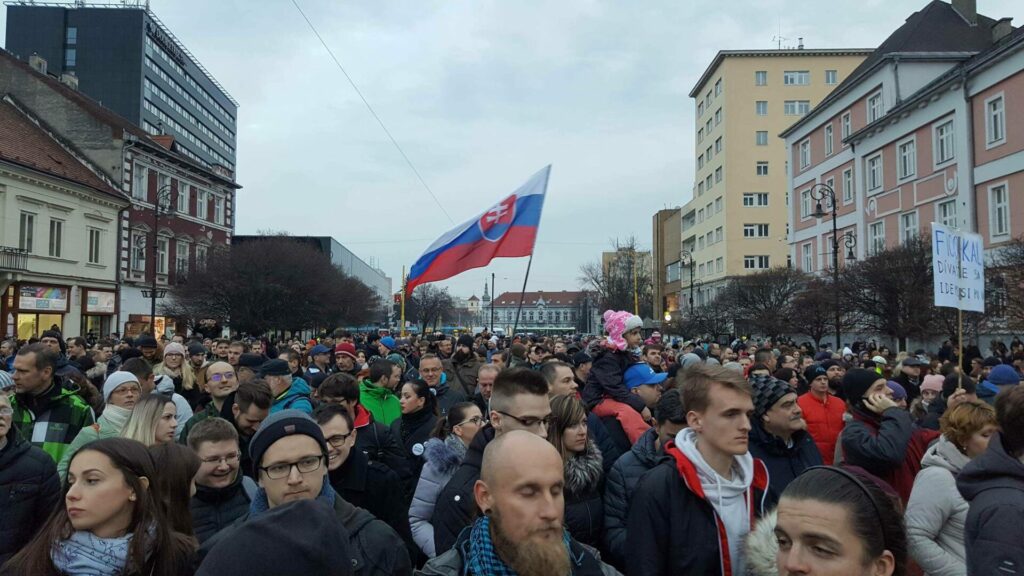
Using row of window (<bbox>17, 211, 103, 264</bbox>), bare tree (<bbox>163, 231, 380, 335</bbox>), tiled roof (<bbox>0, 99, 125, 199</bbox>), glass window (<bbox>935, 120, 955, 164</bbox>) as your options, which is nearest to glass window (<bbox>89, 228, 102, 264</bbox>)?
row of window (<bbox>17, 211, 103, 264</bbox>)

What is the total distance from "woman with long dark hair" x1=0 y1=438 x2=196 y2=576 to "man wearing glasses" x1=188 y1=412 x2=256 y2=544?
2.91ft

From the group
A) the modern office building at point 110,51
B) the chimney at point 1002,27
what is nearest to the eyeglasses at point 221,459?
the chimney at point 1002,27

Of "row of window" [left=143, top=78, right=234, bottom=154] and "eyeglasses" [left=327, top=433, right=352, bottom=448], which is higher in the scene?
"row of window" [left=143, top=78, right=234, bottom=154]

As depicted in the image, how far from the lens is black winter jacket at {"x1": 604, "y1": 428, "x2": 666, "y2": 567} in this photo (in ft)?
12.8

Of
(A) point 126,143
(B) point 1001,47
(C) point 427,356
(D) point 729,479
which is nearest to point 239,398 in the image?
(C) point 427,356

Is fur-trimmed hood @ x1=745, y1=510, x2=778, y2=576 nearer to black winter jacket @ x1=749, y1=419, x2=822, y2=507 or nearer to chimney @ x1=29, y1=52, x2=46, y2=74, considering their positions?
black winter jacket @ x1=749, y1=419, x2=822, y2=507

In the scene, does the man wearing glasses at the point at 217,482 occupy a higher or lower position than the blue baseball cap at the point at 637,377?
lower

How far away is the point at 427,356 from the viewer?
27.5 ft

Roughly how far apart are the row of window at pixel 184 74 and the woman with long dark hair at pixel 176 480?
93.2 m

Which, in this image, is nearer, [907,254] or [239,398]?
[239,398]

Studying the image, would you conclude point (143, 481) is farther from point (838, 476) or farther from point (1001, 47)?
point (1001, 47)

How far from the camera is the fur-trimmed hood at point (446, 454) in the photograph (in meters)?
4.74

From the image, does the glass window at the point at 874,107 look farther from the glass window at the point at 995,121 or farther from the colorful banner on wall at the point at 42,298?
the colorful banner on wall at the point at 42,298

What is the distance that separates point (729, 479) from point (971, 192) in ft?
112
